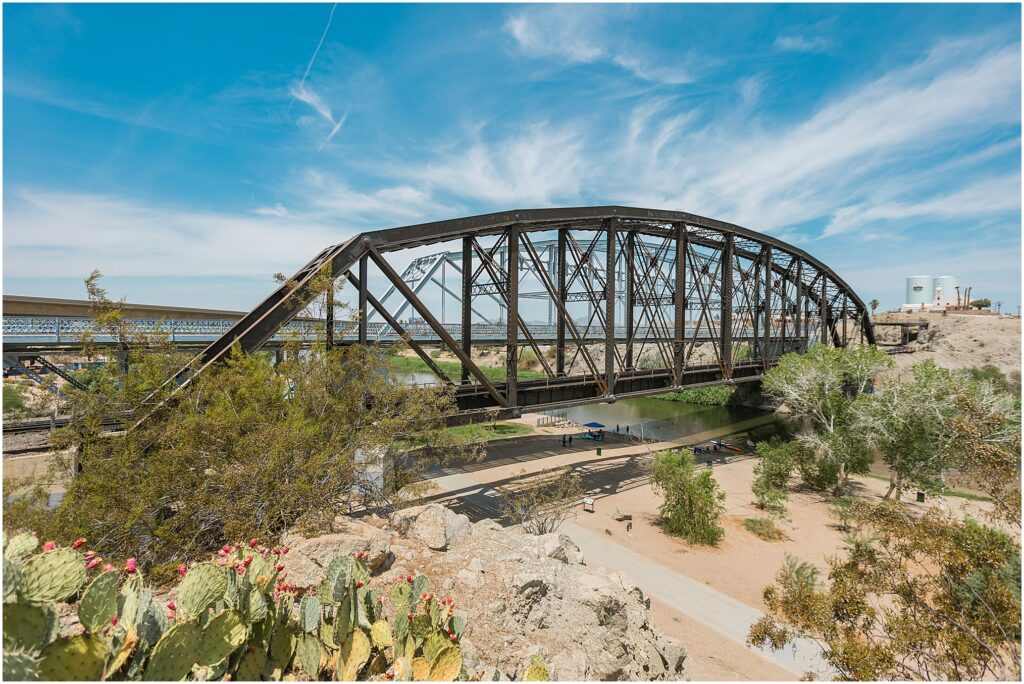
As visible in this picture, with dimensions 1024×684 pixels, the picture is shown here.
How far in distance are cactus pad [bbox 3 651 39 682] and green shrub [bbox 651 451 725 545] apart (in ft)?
68.0

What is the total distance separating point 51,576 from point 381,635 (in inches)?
121

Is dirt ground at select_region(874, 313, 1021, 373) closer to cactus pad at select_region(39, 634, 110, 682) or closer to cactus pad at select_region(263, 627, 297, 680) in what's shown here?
cactus pad at select_region(263, 627, 297, 680)

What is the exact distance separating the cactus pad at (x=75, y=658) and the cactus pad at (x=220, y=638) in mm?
669

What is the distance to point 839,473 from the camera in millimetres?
26094

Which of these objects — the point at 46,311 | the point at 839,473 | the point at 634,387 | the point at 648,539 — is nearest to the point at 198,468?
the point at 648,539

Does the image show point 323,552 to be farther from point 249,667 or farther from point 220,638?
point 220,638

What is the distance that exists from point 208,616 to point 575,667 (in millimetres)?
6320

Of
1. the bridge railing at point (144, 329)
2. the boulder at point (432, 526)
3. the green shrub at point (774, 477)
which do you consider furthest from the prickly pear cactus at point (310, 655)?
the green shrub at point (774, 477)

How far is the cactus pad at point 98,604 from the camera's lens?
343 centimetres

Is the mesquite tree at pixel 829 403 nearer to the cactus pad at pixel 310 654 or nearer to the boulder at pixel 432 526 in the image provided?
the boulder at pixel 432 526

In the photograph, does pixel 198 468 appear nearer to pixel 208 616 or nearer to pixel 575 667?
pixel 208 616

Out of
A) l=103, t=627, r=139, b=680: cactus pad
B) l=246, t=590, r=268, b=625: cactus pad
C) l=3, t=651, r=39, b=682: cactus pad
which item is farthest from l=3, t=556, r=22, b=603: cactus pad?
l=246, t=590, r=268, b=625: cactus pad

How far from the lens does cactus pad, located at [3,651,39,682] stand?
2959mm

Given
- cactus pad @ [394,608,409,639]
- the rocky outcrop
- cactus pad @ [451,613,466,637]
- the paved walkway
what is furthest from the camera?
the paved walkway
